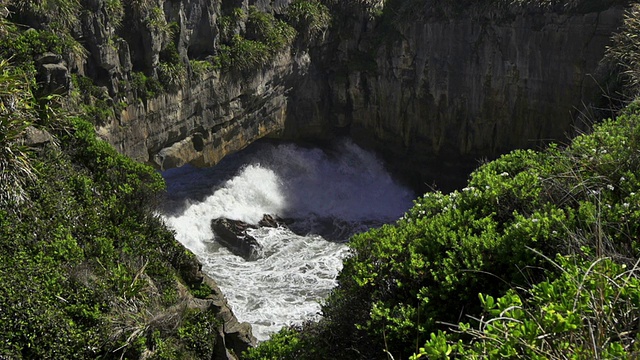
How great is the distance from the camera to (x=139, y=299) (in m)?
10.4

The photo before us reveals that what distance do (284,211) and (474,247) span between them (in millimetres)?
15170

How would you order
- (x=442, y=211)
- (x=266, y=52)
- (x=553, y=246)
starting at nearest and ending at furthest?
(x=553, y=246)
(x=442, y=211)
(x=266, y=52)

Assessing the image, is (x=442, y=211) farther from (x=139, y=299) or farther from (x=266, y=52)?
(x=266, y=52)

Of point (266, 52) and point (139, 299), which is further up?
point (266, 52)

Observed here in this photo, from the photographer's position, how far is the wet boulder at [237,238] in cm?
1980

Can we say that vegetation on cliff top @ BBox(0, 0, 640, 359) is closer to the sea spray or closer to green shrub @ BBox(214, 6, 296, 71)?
the sea spray

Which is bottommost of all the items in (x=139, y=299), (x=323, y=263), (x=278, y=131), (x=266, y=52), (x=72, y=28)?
(x=323, y=263)

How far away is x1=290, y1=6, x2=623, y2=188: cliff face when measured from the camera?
A: 19.8 meters

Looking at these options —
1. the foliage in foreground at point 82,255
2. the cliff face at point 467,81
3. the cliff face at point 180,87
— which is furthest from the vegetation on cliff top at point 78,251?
the cliff face at point 467,81

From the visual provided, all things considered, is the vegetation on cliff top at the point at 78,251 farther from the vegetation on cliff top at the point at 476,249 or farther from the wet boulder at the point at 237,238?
the wet boulder at the point at 237,238

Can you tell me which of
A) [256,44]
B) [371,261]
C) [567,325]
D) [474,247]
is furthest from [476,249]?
[256,44]

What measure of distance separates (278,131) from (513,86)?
8315mm

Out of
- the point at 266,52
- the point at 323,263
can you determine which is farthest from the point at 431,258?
the point at 266,52

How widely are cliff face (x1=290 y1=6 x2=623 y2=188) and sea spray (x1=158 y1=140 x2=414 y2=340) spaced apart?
173cm
